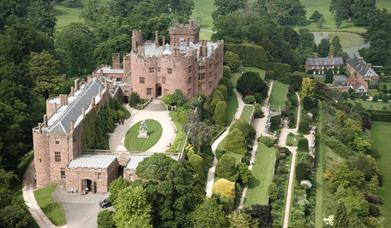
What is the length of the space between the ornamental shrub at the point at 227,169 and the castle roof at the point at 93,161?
977 cm

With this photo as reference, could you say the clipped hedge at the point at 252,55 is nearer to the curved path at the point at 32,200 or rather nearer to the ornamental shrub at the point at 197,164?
the ornamental shrub at the point at 197,164

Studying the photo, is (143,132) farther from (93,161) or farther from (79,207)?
(79,207)

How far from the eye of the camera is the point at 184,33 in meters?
82.1

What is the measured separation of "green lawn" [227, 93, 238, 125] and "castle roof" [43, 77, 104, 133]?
1536 centimetres

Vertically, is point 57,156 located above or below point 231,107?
above

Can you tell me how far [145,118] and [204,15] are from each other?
87.1 meters

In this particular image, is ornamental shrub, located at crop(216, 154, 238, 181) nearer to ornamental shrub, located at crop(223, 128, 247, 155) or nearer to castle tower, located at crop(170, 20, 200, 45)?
ornamental shrub, located at crop(223, 128, 247, 155)

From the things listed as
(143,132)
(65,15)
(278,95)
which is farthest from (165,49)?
(65,15)

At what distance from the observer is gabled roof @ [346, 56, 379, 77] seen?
348ft

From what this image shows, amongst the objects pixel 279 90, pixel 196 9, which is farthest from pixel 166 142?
pixel 196 9

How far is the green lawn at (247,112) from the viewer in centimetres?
7544

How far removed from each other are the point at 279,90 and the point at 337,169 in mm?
28363

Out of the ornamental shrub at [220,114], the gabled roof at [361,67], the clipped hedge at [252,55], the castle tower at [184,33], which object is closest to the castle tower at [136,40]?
the castle tower at [184,33]

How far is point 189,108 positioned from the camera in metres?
70.1
